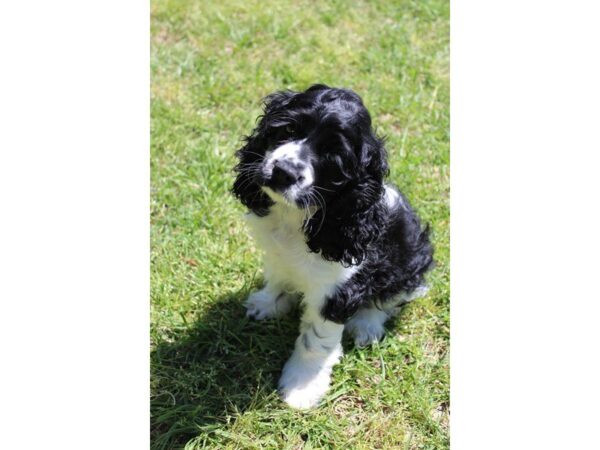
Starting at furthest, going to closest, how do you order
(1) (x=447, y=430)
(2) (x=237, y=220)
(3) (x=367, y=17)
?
1. (3) (x=367, y=17)
2. (2) (x=237, y=220)
3. (1) (x=447, y=430)

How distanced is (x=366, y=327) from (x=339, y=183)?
4.72 feet

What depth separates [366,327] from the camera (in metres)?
4.22

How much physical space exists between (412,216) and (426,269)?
43 centimetres

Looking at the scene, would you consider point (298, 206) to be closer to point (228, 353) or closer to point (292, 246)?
point (292, 246)

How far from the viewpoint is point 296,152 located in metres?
3.03

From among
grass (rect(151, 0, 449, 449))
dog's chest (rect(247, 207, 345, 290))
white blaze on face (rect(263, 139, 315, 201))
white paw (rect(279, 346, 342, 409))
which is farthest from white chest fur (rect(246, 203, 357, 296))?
grass (rect(151, 0, 449, 449))

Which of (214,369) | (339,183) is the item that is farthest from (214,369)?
(339,183)

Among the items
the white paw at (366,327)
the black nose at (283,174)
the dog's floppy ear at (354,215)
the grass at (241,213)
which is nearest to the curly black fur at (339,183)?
the dog's floppy ear at (354,215)

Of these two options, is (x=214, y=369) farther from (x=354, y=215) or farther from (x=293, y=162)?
(x=293, y=162)

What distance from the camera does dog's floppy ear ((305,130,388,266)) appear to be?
326 centimetres

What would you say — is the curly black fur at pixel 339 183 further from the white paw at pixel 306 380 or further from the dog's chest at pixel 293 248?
the white paw at pixel 306 380

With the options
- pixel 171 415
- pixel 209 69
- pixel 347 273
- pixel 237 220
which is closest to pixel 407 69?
pixel 209 69

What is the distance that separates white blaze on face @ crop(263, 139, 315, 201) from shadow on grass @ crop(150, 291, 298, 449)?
1473 mm

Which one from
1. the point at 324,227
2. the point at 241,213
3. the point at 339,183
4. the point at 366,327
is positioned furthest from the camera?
the point at 241,213
